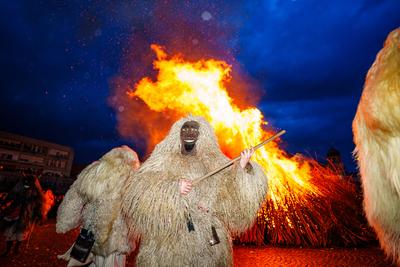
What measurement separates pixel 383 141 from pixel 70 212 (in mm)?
4132

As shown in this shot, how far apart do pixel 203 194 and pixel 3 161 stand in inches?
1542

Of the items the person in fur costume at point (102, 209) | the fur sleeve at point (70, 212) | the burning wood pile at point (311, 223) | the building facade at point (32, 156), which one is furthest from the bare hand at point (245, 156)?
the building facade at point (32, 156)

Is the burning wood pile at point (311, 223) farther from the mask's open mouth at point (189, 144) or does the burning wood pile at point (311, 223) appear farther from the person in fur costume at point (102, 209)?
the mask's open mouth at point (189, 144)

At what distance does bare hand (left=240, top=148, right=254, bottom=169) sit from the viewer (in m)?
2.69

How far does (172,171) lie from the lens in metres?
2.89

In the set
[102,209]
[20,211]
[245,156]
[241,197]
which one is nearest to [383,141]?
[245,156]

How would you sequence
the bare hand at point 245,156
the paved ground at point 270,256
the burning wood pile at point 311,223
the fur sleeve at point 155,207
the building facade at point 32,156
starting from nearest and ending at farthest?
the fur sleeve at point 155,207 < the bare hand at point 245,156 < the paved ground at point 270,256 < the burning wood pile at point 311,223 < the building facade at point 32,156

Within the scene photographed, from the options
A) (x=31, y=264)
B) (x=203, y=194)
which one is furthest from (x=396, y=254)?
(x=31, y=264)

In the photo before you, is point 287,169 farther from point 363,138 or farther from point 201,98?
point 363,138

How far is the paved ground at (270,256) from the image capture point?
6.51 m

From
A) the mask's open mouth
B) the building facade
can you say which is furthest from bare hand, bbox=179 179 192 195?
the building facade

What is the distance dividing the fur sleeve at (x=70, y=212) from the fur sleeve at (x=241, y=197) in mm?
2361

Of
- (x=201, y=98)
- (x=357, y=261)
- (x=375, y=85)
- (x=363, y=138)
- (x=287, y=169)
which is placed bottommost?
(x=357, y=261)

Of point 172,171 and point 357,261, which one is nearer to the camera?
point 172,171
